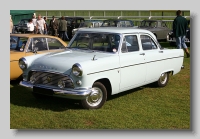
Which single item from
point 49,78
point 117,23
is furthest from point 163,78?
point 117,23

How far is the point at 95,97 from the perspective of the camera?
5879mm

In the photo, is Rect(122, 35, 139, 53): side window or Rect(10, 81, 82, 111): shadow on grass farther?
Rect(122, 35, 139, 53): side window

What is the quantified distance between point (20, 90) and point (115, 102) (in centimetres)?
242

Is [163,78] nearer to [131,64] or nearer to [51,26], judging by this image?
[131,64]

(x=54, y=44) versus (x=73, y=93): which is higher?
(x=54, y=44)

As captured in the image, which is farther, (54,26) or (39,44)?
(54,26)

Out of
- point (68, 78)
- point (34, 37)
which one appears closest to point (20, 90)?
point (34, 37)

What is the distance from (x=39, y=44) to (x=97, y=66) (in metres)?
3.15

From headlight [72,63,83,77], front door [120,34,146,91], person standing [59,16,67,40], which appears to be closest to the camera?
headlight [72,63,83,77]

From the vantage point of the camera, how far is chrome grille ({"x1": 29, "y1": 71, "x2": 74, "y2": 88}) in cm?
565

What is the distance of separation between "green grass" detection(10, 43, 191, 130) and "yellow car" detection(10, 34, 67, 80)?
0.63 metres

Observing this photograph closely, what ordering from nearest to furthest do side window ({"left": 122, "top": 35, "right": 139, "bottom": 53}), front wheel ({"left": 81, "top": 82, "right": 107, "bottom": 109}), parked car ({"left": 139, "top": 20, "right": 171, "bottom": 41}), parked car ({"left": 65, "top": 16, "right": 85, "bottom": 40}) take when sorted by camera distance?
front wheel ({"left": 81, "top": 82, "right": 107, "bottom": 109}) → side window ({"left": 122, "top": 35, "right": 139, "bottom": 53}) → parked car ({"left": 139, "top": 20, "right": 171, "bottom": 41}) → parked car ({"left": 65, "top": 16, "right": 85, "bottom": 40})

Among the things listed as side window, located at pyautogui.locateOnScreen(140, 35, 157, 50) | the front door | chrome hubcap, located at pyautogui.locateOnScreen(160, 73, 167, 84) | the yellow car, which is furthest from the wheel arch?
the yellow car

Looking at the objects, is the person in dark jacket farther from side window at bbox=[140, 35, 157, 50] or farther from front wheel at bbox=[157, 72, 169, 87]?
A: side window at bbox=[140, 35, 157, 50]
